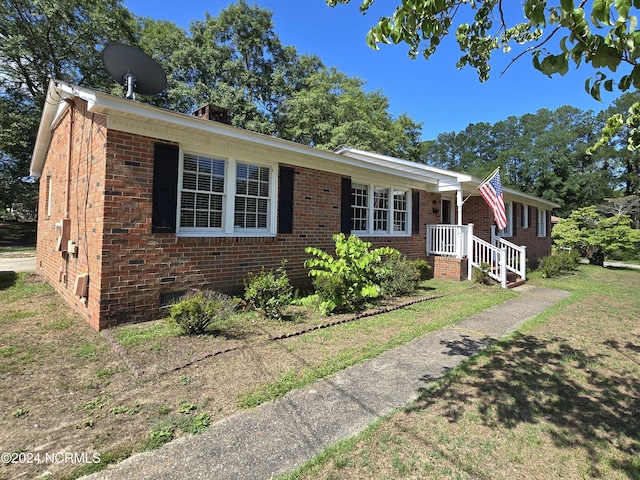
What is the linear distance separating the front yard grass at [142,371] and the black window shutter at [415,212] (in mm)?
4762

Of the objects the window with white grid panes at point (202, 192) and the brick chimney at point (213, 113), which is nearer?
the window with white grid panes at point (202, 192)

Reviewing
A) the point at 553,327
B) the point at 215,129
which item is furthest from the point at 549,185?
the point at 215,129

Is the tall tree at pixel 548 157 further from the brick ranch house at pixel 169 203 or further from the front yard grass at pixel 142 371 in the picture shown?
the front yard grass at pixel 142 371

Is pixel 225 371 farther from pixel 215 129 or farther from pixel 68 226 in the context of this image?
pixel 68 226

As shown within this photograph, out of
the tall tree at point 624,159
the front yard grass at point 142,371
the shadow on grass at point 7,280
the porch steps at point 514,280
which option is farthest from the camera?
the tall tree at point 624,159

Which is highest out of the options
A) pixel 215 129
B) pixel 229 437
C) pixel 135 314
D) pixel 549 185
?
pixel 549 185

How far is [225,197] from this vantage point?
6.27 m

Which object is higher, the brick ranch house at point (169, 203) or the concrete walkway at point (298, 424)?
the brick ranch house at point (169, 203)

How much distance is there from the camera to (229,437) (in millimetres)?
2518

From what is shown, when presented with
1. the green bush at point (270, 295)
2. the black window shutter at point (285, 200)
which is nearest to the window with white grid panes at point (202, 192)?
the black window shutter at point (285, 200)

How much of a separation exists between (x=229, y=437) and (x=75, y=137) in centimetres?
670

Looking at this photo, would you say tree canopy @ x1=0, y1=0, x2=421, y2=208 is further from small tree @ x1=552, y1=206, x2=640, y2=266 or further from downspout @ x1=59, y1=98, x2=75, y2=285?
downspout @ x1=59, y1=98, x2=75, y2=285

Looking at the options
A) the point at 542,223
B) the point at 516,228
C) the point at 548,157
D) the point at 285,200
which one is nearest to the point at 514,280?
the point at 516,228

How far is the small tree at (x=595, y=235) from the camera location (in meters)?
17.7
